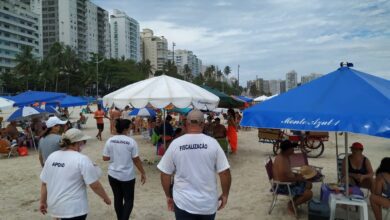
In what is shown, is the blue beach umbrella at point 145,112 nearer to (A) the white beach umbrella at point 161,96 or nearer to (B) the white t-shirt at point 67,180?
(A) the white beach umbrella at point 161,96

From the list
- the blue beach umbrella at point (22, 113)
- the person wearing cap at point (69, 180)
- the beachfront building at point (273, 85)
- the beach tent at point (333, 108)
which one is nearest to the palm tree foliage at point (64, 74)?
the blue beach umbrella at point (22, 113)

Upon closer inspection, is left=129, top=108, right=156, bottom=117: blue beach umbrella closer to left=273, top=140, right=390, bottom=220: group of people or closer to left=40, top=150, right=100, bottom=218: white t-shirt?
left=273, top=140, right=390, bottom=220: group of people

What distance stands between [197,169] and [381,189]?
2972 mm

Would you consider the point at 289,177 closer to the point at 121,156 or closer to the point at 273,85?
the point at 121,156

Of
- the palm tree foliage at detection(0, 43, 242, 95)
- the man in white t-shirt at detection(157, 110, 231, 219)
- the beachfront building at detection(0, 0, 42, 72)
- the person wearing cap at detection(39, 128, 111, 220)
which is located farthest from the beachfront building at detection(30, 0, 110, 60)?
the man in white t-shirt at detection(157, 110, 231, 219)

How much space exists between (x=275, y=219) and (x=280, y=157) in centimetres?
94

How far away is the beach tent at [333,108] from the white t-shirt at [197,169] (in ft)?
3.95

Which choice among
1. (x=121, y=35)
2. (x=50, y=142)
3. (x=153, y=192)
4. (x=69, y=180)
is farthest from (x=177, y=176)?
(x=121, y=35)

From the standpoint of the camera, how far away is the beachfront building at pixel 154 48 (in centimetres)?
15875

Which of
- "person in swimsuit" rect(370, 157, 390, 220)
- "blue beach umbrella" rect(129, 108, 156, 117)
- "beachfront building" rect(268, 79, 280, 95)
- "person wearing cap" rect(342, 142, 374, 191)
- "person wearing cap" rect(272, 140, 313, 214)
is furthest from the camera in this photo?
"beachfront building" rect(268, 79, 280, 95)

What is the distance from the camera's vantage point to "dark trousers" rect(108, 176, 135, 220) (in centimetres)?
442

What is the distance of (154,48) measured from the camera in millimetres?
161875

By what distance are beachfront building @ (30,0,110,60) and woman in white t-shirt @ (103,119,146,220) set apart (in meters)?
98.5

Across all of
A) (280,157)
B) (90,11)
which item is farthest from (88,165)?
(90,11)
